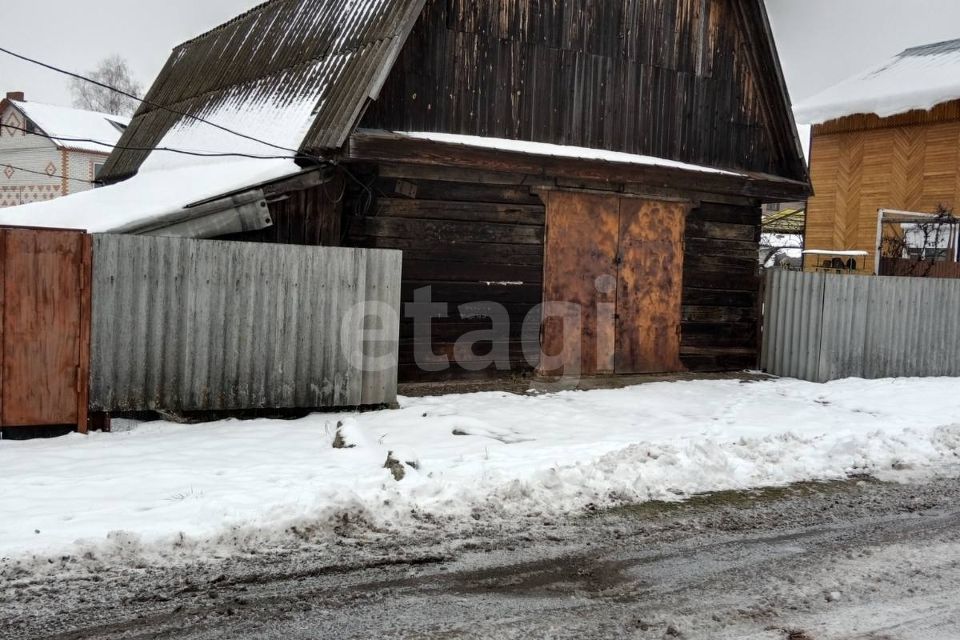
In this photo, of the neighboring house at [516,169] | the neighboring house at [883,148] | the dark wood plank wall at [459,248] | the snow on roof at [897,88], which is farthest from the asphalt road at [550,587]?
the snow on roof at [897,88]

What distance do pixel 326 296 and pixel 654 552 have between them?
4.68 m

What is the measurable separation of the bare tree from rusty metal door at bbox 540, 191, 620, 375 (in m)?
56.6

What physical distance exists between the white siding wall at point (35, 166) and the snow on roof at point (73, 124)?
0.57 metres

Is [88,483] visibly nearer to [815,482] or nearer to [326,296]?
[326,296]

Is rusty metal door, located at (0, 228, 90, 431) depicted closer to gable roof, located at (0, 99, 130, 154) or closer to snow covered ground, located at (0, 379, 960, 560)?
snow covered ground, located at (0, 379, 960, 560)

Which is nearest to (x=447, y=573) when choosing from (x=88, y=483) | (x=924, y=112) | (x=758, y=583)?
(x=758, y=583)

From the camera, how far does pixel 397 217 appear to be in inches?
407

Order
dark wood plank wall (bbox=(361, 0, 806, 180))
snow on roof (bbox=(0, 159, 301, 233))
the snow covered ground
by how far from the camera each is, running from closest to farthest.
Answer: the snow covered ground < snow on roof (bbox=(0, 159, 301, 233)) < dark wood plank wall (bbox=(361, 0, 806, 180))

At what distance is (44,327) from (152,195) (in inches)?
187

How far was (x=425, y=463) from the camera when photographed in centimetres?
680

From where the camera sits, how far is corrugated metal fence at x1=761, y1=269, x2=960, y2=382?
12.1 meters

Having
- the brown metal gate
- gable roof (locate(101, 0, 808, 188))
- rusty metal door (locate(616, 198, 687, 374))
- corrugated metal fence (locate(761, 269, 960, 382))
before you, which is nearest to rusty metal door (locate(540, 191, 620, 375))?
the brown metal gate

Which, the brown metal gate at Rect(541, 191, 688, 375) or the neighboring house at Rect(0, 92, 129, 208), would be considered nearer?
the brown metal gate at Rect(541, 191, 688, 375)

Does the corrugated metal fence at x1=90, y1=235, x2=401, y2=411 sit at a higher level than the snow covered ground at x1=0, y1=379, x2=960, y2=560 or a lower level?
higher
